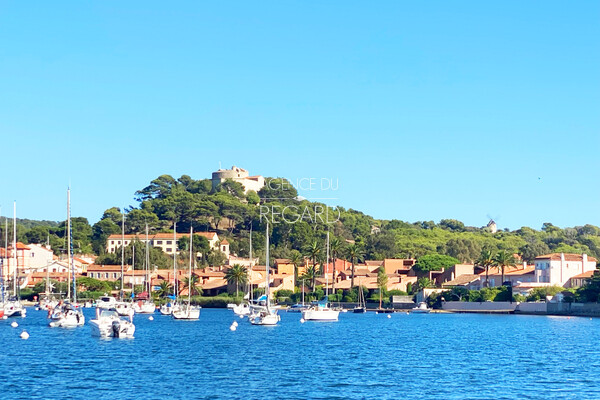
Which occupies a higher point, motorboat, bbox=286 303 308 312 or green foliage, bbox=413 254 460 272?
green foliage, bbox=413 254 460 272

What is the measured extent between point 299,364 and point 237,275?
8612 centimetres

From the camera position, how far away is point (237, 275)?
135875 millimetres

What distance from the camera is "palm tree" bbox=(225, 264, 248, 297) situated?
136350 mm

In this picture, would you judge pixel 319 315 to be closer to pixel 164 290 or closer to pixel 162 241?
pixel 164 290

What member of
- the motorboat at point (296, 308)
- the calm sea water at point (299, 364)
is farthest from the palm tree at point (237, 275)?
the calm sea water at point (299, 364)

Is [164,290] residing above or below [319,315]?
above

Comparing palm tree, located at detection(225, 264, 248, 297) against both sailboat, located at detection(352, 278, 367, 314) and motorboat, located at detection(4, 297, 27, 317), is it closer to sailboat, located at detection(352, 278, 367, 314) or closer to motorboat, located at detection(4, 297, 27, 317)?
sailboat, located at detection(352, 278, 367, 314)

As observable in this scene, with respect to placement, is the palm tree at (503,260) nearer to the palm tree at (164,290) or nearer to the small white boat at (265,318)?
the palm tree at (164,290)

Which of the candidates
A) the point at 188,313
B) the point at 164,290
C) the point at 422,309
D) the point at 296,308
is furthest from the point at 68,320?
the point at 422,309

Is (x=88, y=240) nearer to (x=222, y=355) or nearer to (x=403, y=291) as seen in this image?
(x=403, y=291)

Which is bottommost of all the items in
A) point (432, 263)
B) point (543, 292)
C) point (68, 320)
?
point (68, 320)

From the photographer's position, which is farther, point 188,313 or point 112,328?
point 188,313

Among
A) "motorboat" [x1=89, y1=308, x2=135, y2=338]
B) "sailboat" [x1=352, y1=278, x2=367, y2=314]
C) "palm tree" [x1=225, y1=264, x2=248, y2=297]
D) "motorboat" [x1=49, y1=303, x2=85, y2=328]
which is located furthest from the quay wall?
"motorboat" [x1=89, y1=308, x2=135, y2=338]

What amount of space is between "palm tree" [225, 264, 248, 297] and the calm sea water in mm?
54790
